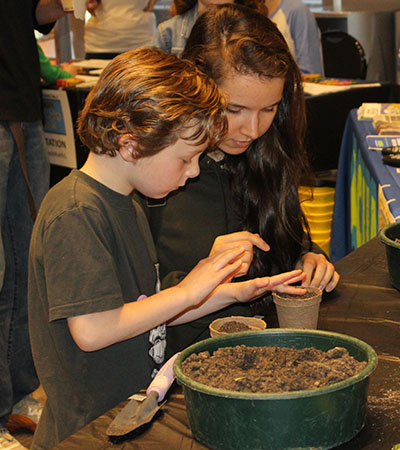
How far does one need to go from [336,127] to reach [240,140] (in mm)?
2285

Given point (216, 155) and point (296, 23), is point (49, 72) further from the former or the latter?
point (216, 155)

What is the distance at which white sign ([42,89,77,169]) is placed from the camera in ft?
10.8

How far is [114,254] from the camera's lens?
49.9 inches

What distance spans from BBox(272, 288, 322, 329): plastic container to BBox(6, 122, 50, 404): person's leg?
1.46m

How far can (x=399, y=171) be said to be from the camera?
231 centimetres

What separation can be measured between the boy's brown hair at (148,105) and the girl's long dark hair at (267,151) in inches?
13.7

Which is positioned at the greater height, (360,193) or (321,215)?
(360,193)

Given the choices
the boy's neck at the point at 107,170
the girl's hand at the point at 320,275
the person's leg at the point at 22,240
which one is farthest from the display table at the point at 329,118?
the boy's neck at the point at 107,170

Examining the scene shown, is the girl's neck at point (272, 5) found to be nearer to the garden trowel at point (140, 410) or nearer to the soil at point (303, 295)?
the soil at point (303, 295)

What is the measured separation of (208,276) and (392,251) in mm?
444

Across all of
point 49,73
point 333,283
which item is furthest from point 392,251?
point 49,73

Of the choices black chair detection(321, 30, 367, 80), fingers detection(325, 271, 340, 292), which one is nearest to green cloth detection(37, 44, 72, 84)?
black chair detection(321, 30, 367, 80)

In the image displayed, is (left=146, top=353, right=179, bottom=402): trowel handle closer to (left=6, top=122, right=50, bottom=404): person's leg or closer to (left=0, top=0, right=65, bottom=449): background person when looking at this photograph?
(left=0, top=0, right=65, bottom=449): background person

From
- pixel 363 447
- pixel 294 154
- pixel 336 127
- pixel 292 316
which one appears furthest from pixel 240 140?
pixel 336 127
